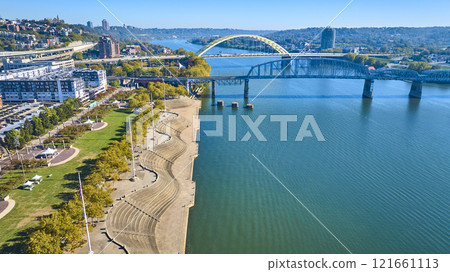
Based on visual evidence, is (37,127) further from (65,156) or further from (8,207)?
(8,207)

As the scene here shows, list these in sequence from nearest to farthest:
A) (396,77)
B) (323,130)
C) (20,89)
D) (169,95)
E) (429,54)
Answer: (323,130) → (20,89) → (169,95) → (396,77) → (429,54)

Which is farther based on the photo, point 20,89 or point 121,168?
point 20,89

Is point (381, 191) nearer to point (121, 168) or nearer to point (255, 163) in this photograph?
point (255, 163)

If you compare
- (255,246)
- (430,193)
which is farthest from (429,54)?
(255,246)

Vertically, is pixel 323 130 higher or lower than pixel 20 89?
lower

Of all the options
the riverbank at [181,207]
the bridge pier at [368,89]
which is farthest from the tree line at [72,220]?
the bridge pier at [368,89]
